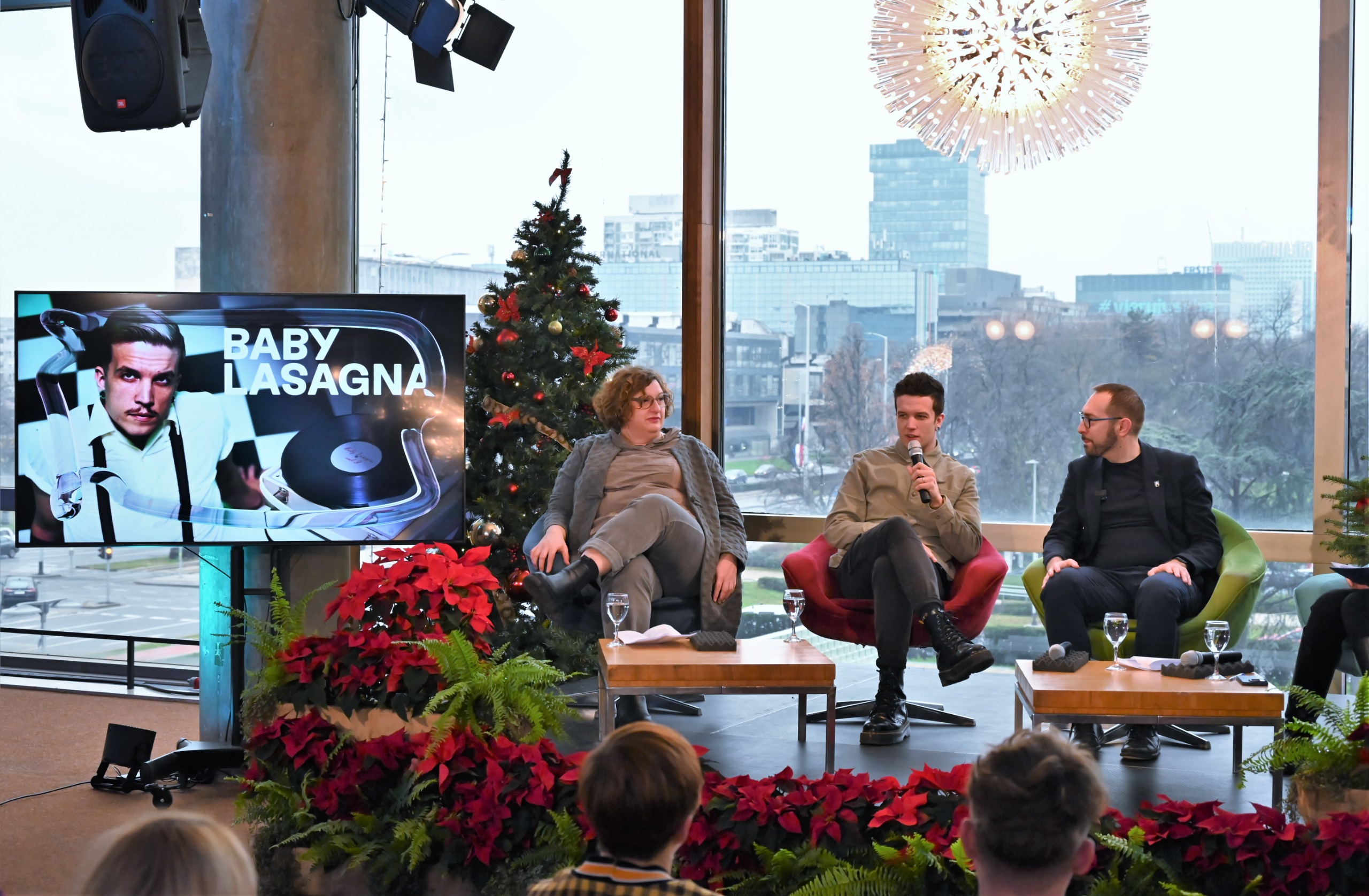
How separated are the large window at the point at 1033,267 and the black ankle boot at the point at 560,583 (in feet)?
5.94

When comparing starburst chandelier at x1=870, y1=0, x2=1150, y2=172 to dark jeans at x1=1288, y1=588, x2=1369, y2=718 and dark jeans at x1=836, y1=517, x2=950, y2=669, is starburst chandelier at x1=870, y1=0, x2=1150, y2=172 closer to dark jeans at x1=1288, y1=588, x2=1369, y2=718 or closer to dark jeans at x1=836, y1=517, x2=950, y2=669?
dark jeans at x1=836, y1=517, x2=950, y2=669

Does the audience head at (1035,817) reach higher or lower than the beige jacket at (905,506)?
lower

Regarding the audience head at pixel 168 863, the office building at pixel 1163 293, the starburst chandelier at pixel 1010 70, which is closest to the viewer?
the audience head at pixel 168 863

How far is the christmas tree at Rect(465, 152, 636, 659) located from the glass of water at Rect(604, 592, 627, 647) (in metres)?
1.33

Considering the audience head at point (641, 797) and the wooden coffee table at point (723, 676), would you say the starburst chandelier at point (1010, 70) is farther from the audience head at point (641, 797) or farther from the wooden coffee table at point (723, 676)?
the audience head at point (641, 797)

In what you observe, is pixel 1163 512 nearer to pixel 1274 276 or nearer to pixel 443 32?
pixel 1274 276

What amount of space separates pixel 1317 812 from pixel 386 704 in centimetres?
231

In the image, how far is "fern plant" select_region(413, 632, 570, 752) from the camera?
3307 mm

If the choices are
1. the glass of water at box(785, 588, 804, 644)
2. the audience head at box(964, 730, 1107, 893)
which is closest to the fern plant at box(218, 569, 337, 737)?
the glass of water at box(785, 588, 804, 644)

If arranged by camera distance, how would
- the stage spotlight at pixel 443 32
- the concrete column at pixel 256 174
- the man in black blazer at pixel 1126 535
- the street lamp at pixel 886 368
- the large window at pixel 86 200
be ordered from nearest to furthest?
the man in black blazer at pixel 1126 535 → the concrete column at pixel 256 174 → the stage spotlight at pixel 443 32 → the street lamp at pixel 886 368 → the large window at pixel 86 200

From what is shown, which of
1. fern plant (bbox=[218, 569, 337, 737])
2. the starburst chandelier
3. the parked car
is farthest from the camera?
the parked car

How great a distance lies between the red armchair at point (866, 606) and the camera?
4.34 meters

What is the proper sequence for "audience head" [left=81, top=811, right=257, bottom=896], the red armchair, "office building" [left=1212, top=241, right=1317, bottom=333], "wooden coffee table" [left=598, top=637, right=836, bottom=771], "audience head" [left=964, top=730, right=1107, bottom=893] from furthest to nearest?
"office building" [left=1212, top=241, right=1317, bottom=333], the red armchair, "wooden coffee table" [left=598, top=637, right=836, bottom=771], "audience head" [left=964, top=730, right=1107, bottom=893], "audience head" [left=81, top=811, right=257, bottom=896]

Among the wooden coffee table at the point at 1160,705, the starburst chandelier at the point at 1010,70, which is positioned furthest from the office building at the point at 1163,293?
the wooden coffee table at the point at 1160,705
